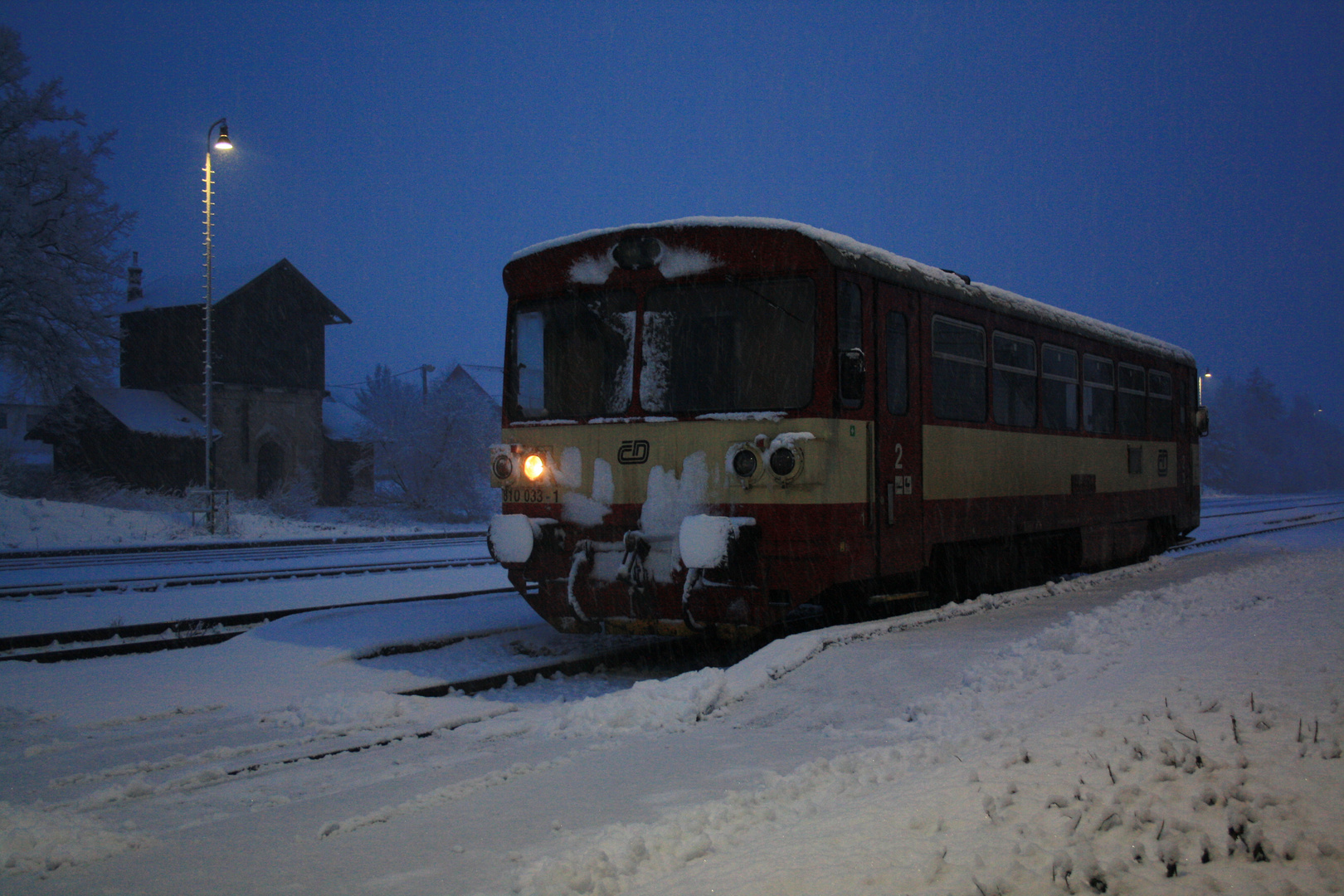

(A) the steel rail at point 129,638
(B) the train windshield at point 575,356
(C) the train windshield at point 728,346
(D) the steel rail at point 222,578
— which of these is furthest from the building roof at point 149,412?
(C) the train windshield at point 728,346

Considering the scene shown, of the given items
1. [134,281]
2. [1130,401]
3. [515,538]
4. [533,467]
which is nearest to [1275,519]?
[1130,401]

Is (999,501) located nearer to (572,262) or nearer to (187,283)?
(572,262)

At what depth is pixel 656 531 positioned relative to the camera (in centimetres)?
774

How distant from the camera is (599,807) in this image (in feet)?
14.2

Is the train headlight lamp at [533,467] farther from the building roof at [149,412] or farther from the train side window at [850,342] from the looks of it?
the building roof at [149,412]

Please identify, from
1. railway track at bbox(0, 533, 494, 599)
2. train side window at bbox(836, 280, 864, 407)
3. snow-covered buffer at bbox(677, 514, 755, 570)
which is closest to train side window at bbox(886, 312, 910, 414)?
train side window at bbox(836, 280, 864, 407)

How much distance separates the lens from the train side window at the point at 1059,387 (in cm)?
1120

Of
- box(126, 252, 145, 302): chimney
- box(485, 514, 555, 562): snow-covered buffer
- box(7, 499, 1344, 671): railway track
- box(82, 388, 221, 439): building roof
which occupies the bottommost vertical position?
box(7, 499, 1344, 671): railway track

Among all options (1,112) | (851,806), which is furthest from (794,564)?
(1,112)

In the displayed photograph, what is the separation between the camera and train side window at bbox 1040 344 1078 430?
11.2 meters

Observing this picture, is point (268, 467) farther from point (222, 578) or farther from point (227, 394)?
point (222, 578)

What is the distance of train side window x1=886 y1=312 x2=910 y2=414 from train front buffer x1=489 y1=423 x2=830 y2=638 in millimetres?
1247

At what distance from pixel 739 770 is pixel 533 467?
4203 mm

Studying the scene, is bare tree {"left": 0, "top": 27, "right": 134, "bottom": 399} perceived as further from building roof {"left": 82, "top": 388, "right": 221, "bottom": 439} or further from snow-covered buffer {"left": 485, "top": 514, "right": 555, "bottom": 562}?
snow-covered buffer {"left": 485, "top": 514, "right": 555, "bottom": 562}
